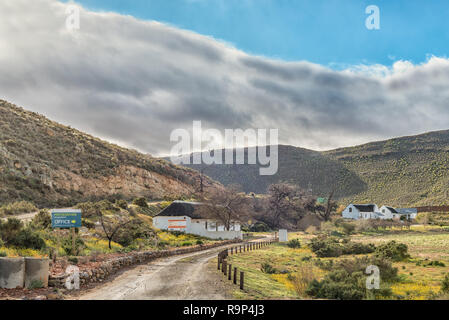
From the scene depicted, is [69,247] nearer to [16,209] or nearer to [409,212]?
[16,209]

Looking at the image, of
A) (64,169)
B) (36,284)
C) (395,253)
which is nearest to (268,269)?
(395,253)

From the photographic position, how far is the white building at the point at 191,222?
51.6 m

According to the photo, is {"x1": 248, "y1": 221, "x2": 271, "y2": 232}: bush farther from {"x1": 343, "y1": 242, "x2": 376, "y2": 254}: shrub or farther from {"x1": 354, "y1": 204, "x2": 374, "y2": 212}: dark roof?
{"x1": 343, "y1": 242, "x2": 376, "y2": 254}: shrub

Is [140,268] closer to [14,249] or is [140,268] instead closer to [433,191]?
[14,249]

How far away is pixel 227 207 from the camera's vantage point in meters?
56.2

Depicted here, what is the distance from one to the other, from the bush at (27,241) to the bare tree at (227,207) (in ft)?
119

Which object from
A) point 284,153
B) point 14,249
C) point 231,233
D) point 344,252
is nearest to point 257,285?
point 14,249

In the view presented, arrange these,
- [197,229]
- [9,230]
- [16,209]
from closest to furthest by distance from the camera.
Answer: [9,230] < [16,209] < [197,229]

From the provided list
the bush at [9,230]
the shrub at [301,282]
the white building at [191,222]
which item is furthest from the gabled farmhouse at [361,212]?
the bush at [9,230]

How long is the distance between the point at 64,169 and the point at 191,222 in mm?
22927

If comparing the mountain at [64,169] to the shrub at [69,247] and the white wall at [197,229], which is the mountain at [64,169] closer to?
the white wall at [197,229]

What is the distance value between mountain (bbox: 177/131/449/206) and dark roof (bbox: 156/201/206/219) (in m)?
63.7

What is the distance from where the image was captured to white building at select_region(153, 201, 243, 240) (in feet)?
169

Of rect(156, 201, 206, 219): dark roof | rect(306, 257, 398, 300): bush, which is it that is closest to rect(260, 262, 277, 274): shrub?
rect(306, 257, 398, 300): bush
